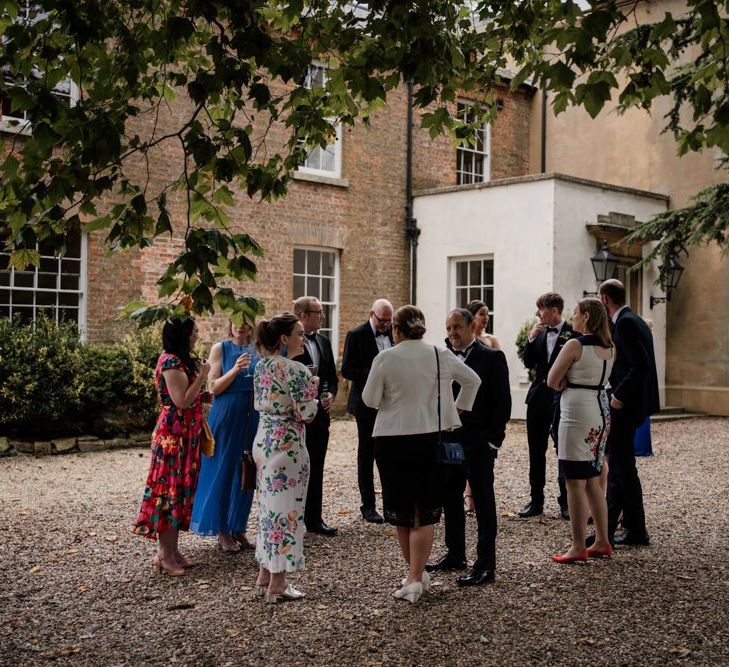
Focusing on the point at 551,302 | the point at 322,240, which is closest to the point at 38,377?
the point at 322,240

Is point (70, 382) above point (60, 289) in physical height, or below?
below

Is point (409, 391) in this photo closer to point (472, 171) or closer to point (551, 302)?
point (551, 302)

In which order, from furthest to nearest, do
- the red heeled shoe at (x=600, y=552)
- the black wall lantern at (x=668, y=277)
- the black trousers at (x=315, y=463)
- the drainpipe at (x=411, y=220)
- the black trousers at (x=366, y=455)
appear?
the drainpipe at (x=411, y=220) < the black wall lantern at (x=668, y=277) < the black trousers at (x=366, y=455) < the black trousers at (x=315, y=463) < the red heeled shoe at (x=600, y=552)

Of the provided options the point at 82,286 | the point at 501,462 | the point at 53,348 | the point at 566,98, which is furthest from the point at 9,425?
the point at 566,98

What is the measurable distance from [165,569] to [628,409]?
3651 millimetres

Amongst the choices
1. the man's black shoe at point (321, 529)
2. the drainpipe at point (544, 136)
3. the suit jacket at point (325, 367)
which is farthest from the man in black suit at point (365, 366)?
the drainpipe at point (544, 136)

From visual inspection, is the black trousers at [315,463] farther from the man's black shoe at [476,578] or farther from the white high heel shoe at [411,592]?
the white high heel shoe at [411,592]

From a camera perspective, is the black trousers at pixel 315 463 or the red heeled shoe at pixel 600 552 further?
the black trousers at pixel 315 463

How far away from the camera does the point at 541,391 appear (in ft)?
26.9

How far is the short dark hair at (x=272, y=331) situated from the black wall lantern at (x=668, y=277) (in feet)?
40.4

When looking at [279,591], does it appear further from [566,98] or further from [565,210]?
[565,210]

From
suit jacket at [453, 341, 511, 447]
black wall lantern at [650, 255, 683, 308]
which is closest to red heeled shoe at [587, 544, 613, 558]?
suit jacket at [453, 341, 511, 447]

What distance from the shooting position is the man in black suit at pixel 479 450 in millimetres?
6016

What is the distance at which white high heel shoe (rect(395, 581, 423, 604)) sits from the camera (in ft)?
18.1
